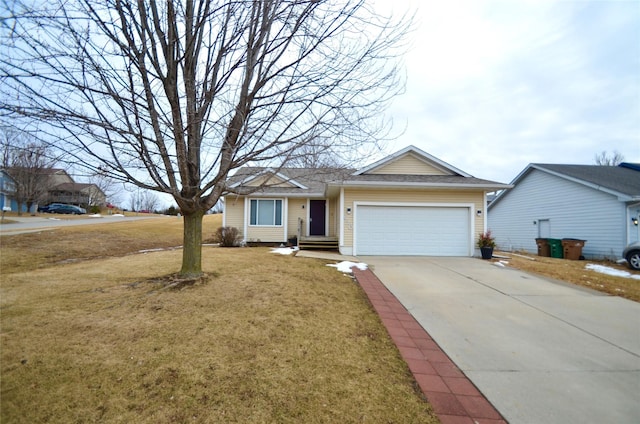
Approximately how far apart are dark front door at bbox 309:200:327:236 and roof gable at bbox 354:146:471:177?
3846mm

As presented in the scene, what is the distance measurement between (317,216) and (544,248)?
12.1 metres

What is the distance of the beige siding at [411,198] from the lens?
11.4 metres

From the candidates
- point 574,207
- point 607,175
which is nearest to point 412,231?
point 574,207

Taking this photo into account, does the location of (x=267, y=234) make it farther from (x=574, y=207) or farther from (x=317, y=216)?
(x=574, y=207)

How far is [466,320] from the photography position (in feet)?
14.2

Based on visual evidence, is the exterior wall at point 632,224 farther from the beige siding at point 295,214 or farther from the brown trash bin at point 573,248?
the beige siding at point 295,214

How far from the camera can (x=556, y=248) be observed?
46.2 ft

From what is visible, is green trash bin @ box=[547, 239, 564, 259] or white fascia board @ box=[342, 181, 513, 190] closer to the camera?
white fascia board @ box=[342, 181, 513, 190]

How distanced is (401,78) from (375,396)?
4.16 metres

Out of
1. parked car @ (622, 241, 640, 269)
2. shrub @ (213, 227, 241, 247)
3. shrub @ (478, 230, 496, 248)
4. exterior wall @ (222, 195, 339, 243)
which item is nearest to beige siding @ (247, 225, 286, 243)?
exterior wall @ (222, 195, 339, 243)

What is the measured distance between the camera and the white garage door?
11.3 meters

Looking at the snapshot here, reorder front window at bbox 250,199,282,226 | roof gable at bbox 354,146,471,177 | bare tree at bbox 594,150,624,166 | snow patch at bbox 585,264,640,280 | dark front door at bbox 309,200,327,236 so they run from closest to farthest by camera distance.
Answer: snow patch at bbox 585,264,640,280 → roof gable at bbox 354,146,471,177 → front window at bbox 250,199,282,226 → dark front door at bbox 309,200,327,236 → bare tree at bbox 594,150,624,166

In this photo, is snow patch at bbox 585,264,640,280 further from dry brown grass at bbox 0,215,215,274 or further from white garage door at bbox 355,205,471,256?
dry brown grass at bbox 0,215,215,274

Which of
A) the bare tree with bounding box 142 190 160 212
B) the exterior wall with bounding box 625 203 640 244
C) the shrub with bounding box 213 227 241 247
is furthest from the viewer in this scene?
the bare tree with bounding box 142 190 160 212
